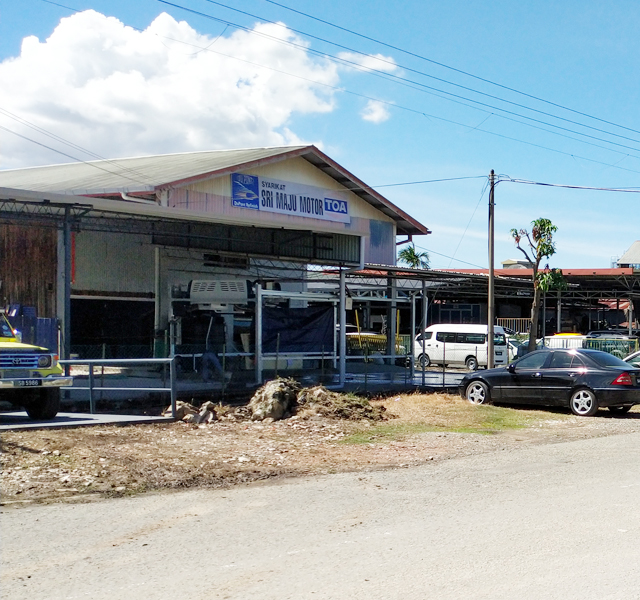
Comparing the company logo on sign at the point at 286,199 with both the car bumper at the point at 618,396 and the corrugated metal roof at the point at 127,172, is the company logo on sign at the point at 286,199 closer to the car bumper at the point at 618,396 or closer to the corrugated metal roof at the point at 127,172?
the corrugated metal roof at the point at 127,172

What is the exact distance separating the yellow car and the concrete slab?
0.30m

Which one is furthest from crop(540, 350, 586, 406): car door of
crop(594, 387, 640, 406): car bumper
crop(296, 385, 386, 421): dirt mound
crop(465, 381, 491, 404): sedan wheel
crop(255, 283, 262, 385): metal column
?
crop(255, 283, 262, 385): metal column

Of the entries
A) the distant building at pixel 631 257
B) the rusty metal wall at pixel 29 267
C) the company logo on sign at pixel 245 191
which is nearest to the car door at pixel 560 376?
the company logo on sign at pixel 245 191

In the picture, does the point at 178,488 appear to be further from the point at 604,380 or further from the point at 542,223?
the point at 542,223

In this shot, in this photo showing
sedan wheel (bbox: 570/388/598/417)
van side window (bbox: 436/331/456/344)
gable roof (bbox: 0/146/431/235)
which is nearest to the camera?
sedan wheel (bbox: 570/388/598/417)

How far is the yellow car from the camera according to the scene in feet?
44.7

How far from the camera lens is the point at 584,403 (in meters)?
17.8

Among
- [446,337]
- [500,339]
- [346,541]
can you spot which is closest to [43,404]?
[346,541]

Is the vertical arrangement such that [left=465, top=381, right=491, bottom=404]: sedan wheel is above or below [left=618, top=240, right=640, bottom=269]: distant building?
below

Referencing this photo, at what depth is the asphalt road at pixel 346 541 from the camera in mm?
5723

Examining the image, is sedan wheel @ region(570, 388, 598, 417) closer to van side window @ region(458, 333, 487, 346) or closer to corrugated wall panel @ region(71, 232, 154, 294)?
corrugated wall panel @ region(71, 232, 154, 294)

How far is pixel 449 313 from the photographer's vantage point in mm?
63938

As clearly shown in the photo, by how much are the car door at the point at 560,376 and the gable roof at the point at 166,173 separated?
1012 centimetres

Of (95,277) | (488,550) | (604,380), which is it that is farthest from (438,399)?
(488,550)
